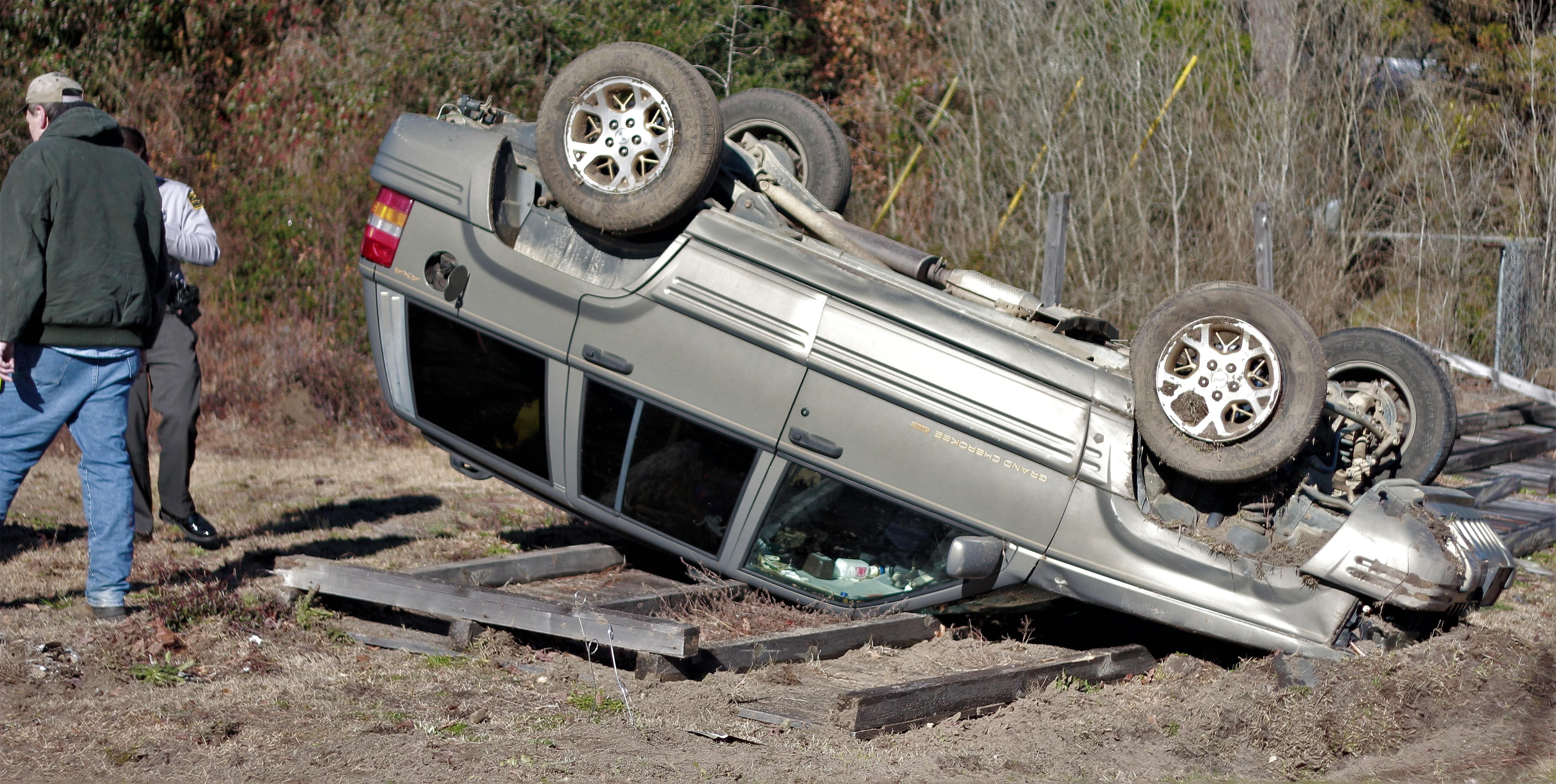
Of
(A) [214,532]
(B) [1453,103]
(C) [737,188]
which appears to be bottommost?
(A) [214,532]

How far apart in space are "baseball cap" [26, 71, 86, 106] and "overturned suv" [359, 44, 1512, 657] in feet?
4.06

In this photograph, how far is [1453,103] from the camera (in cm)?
1495

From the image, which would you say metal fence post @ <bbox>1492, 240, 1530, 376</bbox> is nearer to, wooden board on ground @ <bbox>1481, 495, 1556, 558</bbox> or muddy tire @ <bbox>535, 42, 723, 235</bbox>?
wooden board on ground @ <bbox>1481, 495, 1556, 558</bbox>

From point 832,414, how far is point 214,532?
3.63 m

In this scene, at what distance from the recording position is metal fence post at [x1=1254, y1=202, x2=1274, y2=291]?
11445 millimetres

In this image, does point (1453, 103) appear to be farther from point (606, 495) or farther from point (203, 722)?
point (203, 722)

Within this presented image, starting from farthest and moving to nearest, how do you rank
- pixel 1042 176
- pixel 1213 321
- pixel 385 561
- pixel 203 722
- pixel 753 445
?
pixel 1042 176 < pixel 385 561 < pixel 753 445 < pixel 1213 321 < pixel 203 722

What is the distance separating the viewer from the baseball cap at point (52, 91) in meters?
5.43

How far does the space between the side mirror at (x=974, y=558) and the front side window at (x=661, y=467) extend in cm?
89

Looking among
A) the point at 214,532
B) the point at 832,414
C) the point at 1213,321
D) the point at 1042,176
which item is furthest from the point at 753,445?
the point at 1042,176

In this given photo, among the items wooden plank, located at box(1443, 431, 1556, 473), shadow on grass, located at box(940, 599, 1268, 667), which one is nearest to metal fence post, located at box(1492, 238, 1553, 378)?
wooden plank, located at box(1443, 431, 1556, 473)

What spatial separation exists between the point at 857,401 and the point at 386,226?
90.9 inches

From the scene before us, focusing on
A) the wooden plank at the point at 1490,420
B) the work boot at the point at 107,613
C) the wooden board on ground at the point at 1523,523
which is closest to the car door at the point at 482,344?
the work boot at the point at 107,613

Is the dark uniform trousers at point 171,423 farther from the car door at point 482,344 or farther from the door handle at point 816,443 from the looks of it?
the door handle at point 816,443
